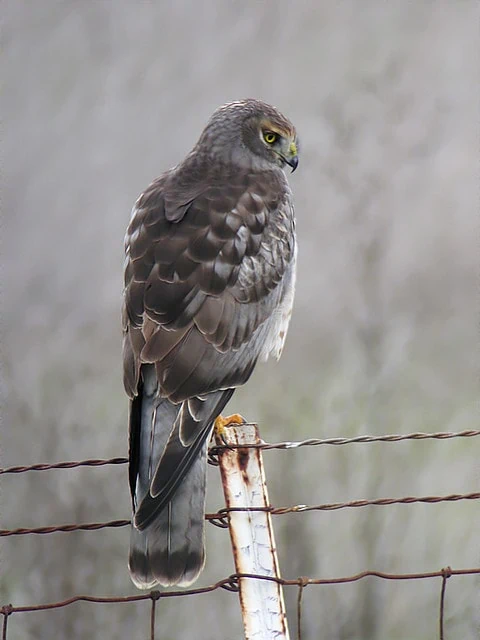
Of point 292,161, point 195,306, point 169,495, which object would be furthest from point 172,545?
point 292,161

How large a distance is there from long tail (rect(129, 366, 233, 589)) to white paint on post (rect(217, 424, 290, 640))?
277mm

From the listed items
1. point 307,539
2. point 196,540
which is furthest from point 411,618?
point 196,540

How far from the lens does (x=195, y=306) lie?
3898 mm

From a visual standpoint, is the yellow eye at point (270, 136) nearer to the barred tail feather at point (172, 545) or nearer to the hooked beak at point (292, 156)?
the hooked beak at point (292, 156)

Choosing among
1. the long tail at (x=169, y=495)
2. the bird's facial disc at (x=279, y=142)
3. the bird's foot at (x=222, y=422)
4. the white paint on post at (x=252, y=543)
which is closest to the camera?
the white paint on post at (x=252, y=543)

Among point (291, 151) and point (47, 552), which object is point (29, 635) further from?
point (291, 151)

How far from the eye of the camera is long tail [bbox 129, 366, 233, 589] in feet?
11.1

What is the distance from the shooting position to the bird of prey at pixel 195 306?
3.44 metres

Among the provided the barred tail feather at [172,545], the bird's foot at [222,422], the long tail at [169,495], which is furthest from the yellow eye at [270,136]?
the barred tail feather at [172,545]

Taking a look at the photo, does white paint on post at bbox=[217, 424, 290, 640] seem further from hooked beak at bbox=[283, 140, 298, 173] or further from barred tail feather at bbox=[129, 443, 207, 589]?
hooked beak at bbox=[283, 140, 298, 173]

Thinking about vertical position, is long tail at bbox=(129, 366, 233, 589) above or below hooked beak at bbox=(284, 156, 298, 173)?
below

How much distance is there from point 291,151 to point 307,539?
3693 mm

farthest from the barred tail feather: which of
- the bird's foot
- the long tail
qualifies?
the bird's foot

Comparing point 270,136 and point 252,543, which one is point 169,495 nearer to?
point 252,543
